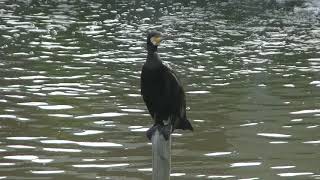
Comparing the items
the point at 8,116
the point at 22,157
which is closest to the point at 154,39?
the point at 22,157

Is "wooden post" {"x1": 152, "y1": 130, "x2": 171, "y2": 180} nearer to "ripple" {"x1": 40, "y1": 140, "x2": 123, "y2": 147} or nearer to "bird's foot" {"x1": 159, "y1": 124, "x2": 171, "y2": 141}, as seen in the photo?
"bird's foot" {"x1": 159, "y1": 124, "x2": 171, "y2": 141}

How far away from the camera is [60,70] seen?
58.3ft

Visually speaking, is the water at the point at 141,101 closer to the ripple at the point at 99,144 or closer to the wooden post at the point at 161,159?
the ripple at the point at 99,144

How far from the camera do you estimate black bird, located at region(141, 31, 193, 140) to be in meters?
6.19

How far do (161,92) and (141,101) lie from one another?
788 cm

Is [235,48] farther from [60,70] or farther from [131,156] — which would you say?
[131,156]

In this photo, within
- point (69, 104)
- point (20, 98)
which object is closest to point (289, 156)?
point (69, 104)

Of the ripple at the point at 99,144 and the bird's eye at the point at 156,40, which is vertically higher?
the bird's eye at the point at 156,40

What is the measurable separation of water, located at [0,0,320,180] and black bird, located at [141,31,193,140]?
273cm

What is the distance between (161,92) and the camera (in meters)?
6.53

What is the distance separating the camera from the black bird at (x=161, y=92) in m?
6.19

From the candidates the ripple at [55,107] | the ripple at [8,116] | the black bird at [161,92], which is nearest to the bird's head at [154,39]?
the black bird at [161,92]

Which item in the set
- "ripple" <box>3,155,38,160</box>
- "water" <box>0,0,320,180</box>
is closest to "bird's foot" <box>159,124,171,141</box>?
"water" <box>0,0,320,180</box>

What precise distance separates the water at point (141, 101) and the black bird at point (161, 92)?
2.73m
